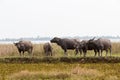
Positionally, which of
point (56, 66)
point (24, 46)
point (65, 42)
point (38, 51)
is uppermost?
point (65, 42)

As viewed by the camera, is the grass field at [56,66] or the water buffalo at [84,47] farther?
the water buffalo at [84,47]

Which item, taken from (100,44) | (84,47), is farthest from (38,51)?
(100,44)

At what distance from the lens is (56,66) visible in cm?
2325

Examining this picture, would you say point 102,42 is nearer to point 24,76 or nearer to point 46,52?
point 46,52

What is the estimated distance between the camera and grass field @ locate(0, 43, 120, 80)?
17500mm

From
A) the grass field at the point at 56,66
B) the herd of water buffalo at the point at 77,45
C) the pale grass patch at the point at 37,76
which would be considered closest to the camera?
the pale grass patch at the point at 37,76

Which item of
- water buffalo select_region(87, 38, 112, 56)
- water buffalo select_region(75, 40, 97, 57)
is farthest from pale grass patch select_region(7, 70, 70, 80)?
water buffalo select_region(87, 38, 112, 56)

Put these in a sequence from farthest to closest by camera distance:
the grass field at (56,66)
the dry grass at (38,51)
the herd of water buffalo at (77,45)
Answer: the dry grass at (38,51), the herd of water buffalo at (77,45), the grass field at (56,66)

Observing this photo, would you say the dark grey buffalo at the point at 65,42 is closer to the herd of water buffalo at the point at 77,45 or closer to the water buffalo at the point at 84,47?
the herd of water buffalo at the point at 77,45

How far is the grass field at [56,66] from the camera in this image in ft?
57.4

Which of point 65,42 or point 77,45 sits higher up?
point 65,42

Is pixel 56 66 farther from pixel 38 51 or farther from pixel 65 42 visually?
pixel 38 51

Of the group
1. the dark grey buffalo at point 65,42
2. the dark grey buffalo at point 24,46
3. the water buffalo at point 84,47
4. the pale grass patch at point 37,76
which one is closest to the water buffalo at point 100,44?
the water buffalo at point 84,47

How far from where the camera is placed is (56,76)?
17.4m
